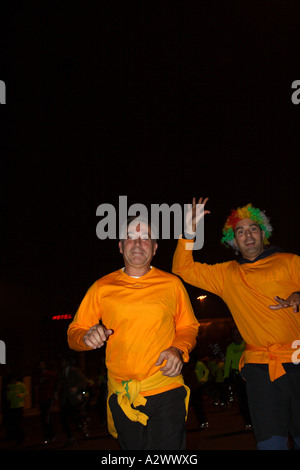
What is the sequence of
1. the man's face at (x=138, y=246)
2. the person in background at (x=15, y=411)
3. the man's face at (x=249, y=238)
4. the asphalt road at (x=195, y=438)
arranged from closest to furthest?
the man's face at (x=138, y=246), the man's face at (x=249, y=238), the asphalt road at (x=195, y=438), the person in background at (x=15, y=411)

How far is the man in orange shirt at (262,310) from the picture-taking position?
3.94m

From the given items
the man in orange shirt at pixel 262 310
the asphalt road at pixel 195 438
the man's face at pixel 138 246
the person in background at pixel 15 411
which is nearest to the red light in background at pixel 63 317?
the asphalt road at pixel 195 438

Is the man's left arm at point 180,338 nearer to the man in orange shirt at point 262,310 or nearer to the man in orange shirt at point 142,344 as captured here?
the man in orange shirt at point 142,344

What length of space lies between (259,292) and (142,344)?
1288 millimetres

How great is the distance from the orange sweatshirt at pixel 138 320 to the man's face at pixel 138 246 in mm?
143

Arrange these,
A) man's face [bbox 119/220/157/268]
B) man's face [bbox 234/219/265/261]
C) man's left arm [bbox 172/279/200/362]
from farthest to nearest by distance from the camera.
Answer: man's face [bbox 234/219/265/261] → man's face [bbox 119/220/157/268] → man's left arm [bbox 172/279/200/362]

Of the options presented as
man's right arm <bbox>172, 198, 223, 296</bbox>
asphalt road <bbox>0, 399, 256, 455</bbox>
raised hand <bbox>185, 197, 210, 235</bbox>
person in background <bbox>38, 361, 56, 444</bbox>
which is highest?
raised hand <bbox>185, 197, 210, 235</bbox>

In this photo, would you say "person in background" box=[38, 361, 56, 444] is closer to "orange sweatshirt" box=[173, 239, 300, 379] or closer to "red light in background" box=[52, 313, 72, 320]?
"orange sweatshirt" box=[173, 239, 300, 379]

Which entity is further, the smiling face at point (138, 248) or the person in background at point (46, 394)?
the person in background at point (46, 394)

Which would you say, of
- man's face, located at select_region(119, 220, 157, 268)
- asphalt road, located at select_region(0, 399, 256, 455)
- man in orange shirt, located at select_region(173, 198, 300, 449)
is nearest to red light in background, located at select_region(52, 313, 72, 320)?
asphalt road, located at select_region(0, 399, 256, 455)

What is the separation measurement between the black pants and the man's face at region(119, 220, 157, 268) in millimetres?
1108

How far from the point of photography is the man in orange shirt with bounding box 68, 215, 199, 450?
11.6ft

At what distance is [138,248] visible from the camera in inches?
163

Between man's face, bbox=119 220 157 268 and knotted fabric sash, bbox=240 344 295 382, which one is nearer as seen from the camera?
knotted fabric sash, bbox=240 344 295 382
